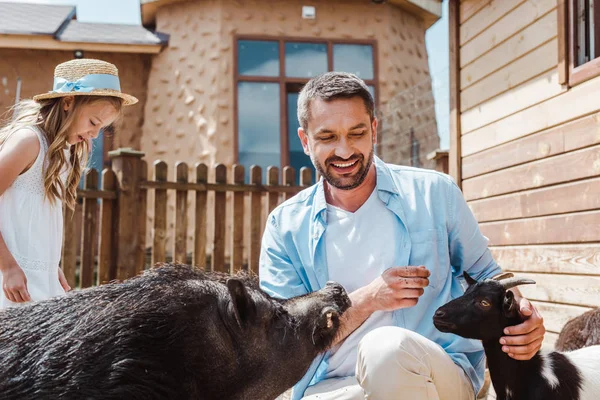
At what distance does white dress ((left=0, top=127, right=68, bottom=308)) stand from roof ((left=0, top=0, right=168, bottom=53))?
900 centimetres

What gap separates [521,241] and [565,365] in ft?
7.83

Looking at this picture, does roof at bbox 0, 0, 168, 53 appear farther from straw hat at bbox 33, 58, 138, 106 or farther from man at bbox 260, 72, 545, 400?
man at bbox 260, 72, 545, 400

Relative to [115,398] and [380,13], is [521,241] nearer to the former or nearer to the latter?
[115,398]

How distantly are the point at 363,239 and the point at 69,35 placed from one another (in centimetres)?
1032

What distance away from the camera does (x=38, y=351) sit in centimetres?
197

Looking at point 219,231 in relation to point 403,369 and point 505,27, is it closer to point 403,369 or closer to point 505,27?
point 505,27

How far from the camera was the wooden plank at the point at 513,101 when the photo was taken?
17.5 ft

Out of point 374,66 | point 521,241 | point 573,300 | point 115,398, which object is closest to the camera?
point 115,398

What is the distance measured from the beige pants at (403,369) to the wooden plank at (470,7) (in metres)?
4.41

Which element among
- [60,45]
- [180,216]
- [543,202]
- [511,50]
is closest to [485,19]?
[511,50]

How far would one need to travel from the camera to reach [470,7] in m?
6.72

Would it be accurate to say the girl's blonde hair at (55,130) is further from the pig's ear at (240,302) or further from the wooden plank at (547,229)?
the wooden plank at (547,229)

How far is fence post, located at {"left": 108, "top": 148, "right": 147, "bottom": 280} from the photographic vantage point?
7.23 metres

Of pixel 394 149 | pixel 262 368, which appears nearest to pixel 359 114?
pixel 262 368
